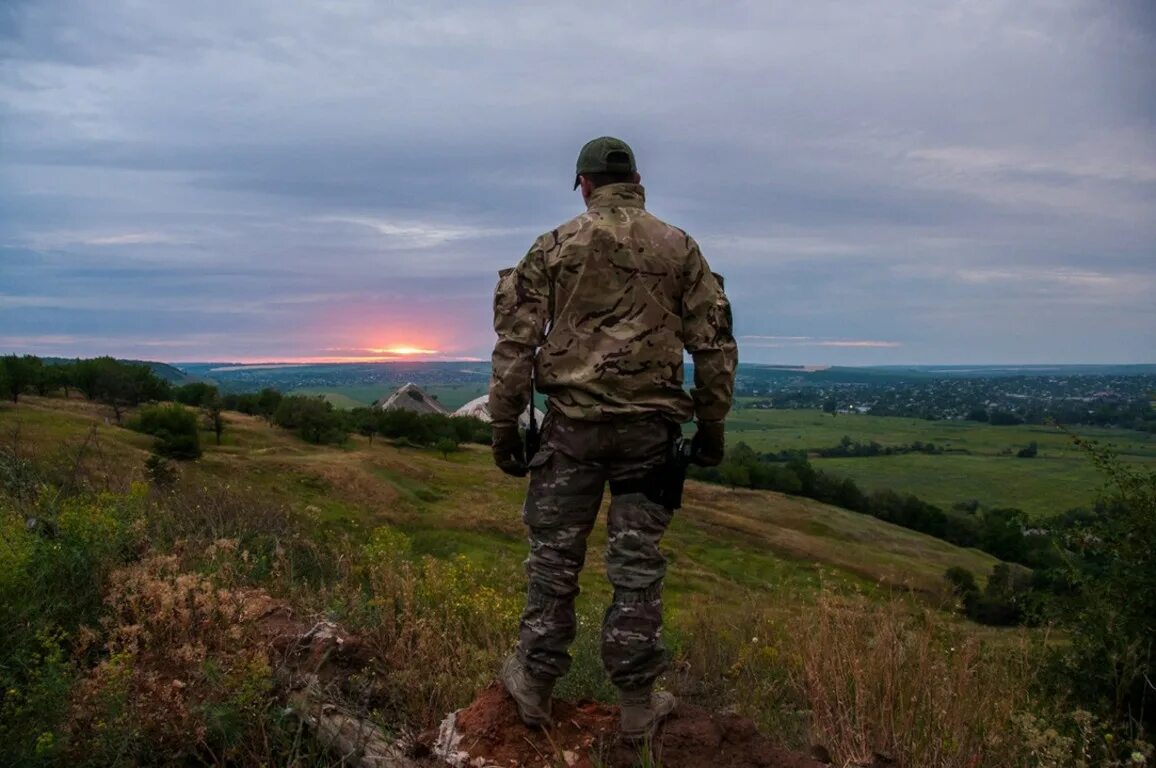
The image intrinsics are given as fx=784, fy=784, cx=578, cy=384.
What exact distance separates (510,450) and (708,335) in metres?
1.24

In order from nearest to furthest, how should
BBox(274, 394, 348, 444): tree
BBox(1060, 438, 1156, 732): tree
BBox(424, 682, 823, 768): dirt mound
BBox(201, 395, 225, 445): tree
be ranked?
BBox(424, 682, 823, 768): dirt mound < BBox(1060, 438, 1156, 732): tree < BBox(201, 395, 225, 445): tree < BBox(274, 394, 348, 444): tree

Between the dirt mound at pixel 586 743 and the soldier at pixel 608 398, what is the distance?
4.0 inches

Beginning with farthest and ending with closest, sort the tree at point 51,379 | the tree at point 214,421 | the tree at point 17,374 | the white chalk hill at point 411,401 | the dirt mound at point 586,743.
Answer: the white chalk hill at point 411,401
the tree at point 214,421
the tree at point 51,379
the tree at point 17,374
the dirt mound at point 586,743

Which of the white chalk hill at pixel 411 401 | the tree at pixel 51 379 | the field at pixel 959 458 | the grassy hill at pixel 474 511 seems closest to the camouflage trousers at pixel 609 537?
the grassy hill at pixel 474 511

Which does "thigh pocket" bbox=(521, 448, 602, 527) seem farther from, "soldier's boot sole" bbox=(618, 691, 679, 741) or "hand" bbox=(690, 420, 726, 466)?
"soldier's boot sole" bbox=(618, 691, 679, 741)

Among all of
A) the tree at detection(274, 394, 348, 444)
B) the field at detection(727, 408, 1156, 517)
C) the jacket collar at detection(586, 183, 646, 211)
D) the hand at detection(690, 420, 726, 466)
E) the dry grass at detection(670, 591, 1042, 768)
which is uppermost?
the jacket collar at detection(586, 183, 646, 211)

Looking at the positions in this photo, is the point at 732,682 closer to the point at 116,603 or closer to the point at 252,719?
the point at 252,719

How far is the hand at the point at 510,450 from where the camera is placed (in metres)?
4.21

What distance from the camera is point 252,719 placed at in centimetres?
366

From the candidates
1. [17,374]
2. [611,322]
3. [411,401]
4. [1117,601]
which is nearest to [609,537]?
[611,322]

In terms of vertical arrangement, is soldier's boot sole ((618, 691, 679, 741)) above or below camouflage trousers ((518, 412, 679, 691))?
below

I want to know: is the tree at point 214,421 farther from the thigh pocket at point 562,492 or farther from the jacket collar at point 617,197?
the jacket collar at point 617,197

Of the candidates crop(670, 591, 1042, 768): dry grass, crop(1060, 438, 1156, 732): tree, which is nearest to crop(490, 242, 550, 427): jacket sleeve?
crop(670, 591, 1042, 768): dry grass

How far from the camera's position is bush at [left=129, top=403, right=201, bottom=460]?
27.9 metres
